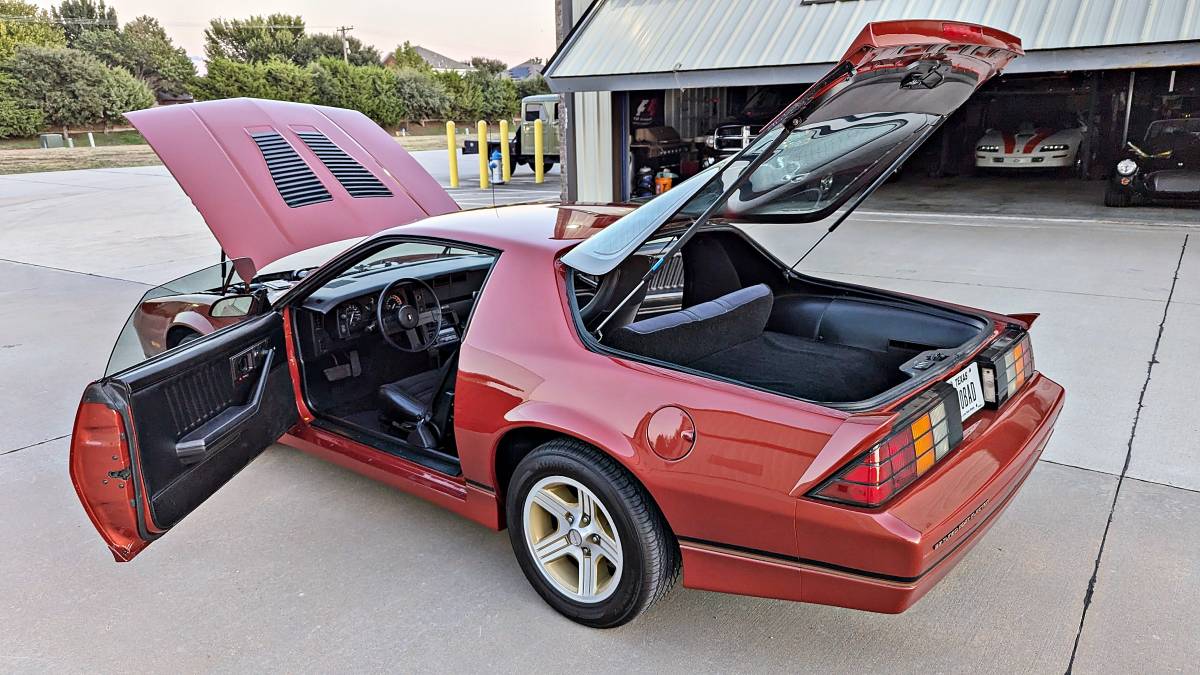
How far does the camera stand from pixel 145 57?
4972 centimetres

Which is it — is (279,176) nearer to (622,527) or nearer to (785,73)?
(622,527)

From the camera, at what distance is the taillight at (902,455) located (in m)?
2.11

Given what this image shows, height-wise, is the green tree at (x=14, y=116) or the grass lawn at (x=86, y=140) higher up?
the green tree at (x=14, y=116)

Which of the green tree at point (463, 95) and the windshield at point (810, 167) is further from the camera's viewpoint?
the green tree at point (463, 95)

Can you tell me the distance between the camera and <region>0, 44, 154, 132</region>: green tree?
35656 millimetres

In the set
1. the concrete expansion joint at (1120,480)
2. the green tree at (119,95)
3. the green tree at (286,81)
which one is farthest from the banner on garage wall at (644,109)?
the green tree at (286,81)

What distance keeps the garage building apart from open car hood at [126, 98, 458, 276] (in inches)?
274

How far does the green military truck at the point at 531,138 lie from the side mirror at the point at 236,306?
52.9 feet

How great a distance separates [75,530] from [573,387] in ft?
7.98

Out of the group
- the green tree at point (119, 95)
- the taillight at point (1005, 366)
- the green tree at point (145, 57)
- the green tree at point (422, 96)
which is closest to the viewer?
the taillight at point (1005, 366)

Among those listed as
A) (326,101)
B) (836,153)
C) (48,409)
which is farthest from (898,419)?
(326,101)

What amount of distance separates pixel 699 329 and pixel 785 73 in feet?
26.7

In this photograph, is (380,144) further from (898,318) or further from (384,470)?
(898,318)

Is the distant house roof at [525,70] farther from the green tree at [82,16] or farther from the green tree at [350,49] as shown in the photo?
the green tree at [82,16]
